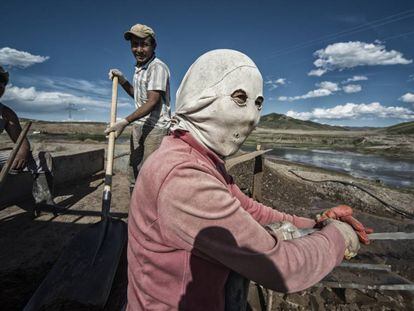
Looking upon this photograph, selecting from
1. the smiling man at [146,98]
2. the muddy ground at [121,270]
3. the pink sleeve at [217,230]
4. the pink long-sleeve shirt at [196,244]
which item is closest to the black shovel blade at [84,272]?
the muddy ground at [121,270]

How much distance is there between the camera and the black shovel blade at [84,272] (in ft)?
7.03

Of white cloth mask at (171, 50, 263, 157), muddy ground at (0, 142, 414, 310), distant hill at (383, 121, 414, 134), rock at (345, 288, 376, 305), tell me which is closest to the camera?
white cloth mask at (171, 50, 263, 157)

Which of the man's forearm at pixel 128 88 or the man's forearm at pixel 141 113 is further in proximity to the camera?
the man's forearm at pixel 128 88

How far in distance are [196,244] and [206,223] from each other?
0.09 meters

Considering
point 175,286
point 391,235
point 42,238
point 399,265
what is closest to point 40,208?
point 42,238

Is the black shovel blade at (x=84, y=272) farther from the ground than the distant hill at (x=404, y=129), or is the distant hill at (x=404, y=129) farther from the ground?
the distant hill at (x=404, y=129)

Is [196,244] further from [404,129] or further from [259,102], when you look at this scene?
[404,129]

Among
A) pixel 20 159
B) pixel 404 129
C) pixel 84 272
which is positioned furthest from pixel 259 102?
pixel 404 129

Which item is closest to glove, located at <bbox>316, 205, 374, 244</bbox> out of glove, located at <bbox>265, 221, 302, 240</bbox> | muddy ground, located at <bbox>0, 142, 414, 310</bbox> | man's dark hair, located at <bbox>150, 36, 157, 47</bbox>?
glove, located at <bbox>265, 221, 302, 240</bbox>

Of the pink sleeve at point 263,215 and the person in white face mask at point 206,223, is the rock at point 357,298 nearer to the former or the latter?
the pink sleeve at point 263,215

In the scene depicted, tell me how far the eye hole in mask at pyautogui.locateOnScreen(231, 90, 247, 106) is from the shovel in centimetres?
208

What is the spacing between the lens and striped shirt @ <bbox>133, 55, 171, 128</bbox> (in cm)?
336

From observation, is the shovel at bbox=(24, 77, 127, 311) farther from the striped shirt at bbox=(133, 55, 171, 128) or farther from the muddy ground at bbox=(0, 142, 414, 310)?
the striped shirt at bbox=(133, 55, 171, 128)

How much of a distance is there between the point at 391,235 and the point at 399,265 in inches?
150
